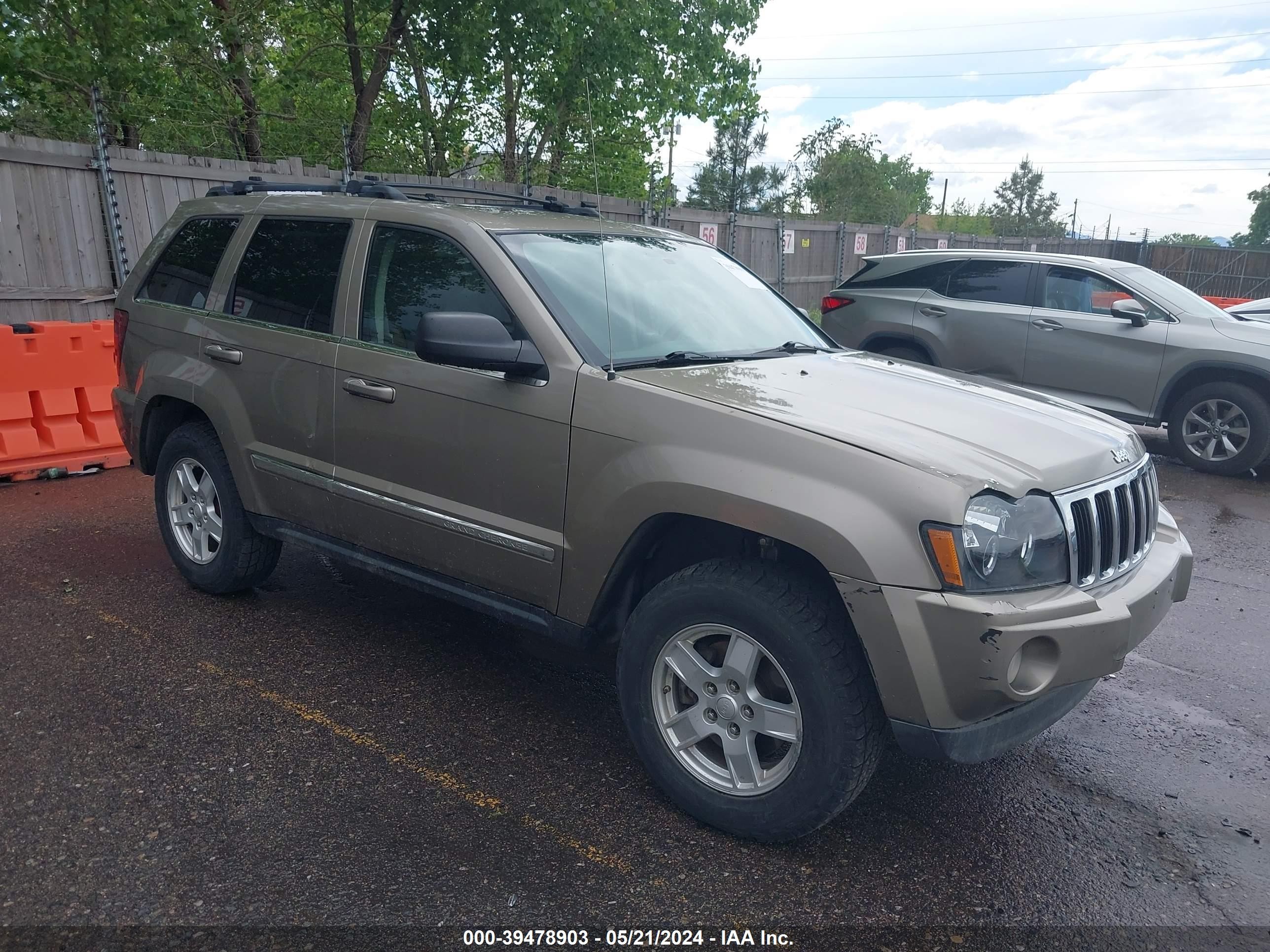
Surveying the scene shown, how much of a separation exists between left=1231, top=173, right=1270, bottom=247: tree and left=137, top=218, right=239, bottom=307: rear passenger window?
324 ft

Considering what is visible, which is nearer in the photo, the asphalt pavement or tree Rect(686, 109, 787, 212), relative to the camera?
the asphalt pavement

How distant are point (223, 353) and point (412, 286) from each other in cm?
115

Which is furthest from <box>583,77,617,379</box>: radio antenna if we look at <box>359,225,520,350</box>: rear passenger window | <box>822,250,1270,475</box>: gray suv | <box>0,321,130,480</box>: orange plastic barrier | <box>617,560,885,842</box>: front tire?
<box>822,250,1270,475</box>: gray suv

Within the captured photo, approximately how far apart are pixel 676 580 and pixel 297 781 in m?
1.44

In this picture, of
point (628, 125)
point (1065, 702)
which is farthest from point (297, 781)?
point (628, 125)

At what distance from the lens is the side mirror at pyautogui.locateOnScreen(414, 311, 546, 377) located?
127 inches

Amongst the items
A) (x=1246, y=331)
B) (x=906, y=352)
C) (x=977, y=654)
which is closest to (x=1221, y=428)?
(x=1246, y=331)

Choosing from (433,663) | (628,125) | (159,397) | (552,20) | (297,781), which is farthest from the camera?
(628,125)

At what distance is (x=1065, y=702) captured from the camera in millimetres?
2930

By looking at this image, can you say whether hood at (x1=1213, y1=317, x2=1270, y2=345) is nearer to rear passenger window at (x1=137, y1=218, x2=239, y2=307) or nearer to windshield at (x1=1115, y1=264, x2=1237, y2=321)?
windshield at (x1=1115, y1=264, x2=1237, y2=321)

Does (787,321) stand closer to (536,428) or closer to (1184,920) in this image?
(536,428)

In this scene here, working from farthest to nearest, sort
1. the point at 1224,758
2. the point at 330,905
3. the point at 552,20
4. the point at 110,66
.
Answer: the point at 552,20, the point at 110,66, the point at 1224,758, the point at 330,905

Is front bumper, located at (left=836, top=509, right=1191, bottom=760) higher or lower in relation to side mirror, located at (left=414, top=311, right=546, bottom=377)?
lower

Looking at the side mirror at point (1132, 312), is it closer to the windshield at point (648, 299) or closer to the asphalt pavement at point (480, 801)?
the asphalt pavement at point (480, 801)
